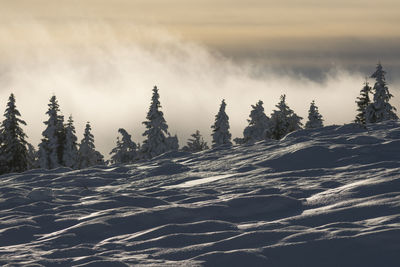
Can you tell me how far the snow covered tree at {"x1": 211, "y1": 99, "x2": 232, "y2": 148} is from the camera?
57.8 meters

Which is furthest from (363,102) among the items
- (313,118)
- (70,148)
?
(70,148)

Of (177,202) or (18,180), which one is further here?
(18,180)

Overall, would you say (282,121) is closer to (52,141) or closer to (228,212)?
(52,141)

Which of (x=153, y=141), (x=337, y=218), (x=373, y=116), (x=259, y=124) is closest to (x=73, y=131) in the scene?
(x=153, y=141)

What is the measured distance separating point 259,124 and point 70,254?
49.4 meters

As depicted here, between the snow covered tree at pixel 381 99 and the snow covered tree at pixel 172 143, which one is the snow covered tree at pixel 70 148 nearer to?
the snow covered tree at pixel 172 143

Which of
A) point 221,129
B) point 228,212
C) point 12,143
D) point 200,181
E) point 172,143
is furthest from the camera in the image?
point 221,129

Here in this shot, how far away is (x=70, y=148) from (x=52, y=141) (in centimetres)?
183

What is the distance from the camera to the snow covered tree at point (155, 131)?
51.7 m

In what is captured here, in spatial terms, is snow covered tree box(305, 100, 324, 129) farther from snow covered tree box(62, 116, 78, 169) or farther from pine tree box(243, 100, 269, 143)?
snow covered tree box(62, 116, 78, 169)

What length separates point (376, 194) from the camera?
10.7m

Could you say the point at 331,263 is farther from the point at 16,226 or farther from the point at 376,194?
the point at 16,226

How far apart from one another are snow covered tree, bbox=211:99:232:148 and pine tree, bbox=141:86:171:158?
24.5 feet

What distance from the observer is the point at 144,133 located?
5241 cm
